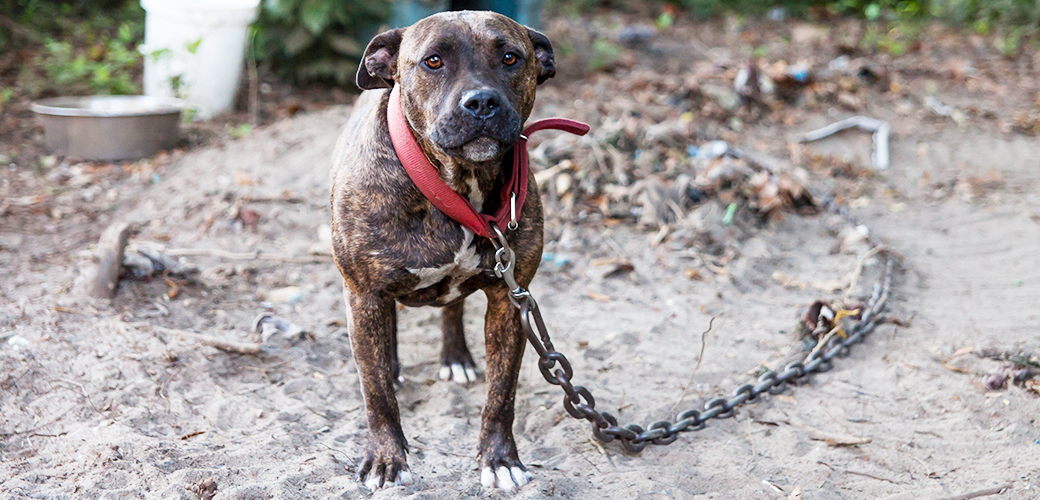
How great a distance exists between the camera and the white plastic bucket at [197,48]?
6.68m

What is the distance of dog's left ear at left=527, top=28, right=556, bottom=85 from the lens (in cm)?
268

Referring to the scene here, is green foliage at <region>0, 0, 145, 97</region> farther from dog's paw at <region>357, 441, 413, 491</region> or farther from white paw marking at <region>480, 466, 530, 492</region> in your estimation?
white paw marking at <region>480, 466, 530, 492</region>

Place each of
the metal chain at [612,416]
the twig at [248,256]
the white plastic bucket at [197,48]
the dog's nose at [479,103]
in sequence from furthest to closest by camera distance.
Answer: the white plastic bucket at [197,48], the twig at [248,256], the metal chain at [612,416], the dog's nose at [479,103]

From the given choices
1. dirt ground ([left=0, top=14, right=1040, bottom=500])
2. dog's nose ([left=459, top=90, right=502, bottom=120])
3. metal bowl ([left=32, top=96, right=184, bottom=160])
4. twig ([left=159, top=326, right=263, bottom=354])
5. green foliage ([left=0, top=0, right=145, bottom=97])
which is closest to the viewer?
dog's nose ([left=459, top=90, right=502, bottom=120])

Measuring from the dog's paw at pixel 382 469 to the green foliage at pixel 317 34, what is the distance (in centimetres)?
511

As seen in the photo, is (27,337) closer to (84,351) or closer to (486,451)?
(84,351)

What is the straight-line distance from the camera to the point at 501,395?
2.79 meters

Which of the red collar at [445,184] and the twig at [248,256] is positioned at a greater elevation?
the red collar at [445,184]

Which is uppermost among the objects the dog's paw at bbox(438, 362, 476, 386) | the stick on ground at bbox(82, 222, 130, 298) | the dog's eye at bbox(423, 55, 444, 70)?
the dog's eye at bbox(423, 55, 444, 70)

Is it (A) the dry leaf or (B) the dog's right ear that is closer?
(B) the dog's right ear

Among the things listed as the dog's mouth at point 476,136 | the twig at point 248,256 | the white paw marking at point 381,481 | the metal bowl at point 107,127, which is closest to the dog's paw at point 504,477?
the white paw marking at point 381,481

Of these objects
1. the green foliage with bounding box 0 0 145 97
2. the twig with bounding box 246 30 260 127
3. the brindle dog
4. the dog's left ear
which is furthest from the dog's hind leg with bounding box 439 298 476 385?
the green foliage with bounding box 0 0 145 97

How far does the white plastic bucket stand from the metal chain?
201 inches

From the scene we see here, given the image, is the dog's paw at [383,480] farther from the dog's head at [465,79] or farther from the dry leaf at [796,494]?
the dry leaf at [796,494]
